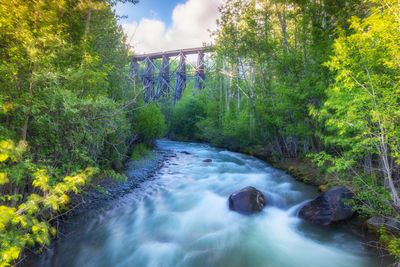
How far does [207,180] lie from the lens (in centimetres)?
863

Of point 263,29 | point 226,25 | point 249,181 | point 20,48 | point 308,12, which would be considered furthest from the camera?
point 226,25

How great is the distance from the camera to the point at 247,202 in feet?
18.5

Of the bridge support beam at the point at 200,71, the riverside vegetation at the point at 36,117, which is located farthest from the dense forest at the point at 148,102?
the bridge support beam at the point at 200,71

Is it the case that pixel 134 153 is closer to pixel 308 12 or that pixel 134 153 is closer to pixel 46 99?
pixel 46 99

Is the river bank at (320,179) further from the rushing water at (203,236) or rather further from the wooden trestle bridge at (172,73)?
the wooden trestle bridge at (172,73)

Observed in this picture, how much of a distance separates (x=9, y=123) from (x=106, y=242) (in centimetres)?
318

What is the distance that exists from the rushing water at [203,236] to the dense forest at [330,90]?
118 centimetres

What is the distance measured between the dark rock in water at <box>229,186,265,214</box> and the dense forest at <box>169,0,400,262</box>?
2.16 m

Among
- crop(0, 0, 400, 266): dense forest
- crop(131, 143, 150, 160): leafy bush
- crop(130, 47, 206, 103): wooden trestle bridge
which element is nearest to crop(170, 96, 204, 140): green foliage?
crop(130, 47, 206, 103): wooden trestle bridge

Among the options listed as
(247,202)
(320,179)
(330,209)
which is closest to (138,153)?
(247,202)

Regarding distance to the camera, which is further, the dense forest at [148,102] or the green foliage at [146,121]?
the green foliage at [146,121]

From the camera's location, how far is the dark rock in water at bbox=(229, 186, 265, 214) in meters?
5.57

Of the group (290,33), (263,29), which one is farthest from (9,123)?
(290,33)

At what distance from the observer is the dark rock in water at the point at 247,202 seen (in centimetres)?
557
